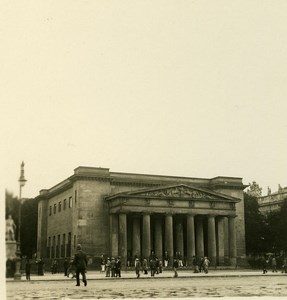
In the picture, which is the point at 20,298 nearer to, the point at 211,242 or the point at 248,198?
the point at 211,242

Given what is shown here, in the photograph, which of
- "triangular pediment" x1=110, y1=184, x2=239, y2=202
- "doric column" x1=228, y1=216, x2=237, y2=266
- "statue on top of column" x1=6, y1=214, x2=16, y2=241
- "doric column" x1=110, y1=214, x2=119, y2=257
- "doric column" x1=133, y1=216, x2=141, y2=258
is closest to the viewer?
"statue on top of column" x1=6, y1=214, x2=16, y2=241

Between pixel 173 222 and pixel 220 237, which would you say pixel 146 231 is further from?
pixel 220 237

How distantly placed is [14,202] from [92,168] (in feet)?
143

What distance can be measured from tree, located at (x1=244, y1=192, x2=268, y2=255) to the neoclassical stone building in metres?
5.00

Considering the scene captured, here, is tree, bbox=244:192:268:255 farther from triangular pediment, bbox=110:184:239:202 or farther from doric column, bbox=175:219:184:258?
doric column, bbox=175:219:184:258

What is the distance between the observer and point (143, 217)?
196 feet

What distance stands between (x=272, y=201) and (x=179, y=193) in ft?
67.5

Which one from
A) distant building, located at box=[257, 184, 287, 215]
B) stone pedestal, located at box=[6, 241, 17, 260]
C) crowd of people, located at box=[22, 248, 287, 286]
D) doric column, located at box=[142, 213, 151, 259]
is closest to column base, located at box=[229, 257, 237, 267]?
crowd of people, located at box=[22, 248, 287, 286]

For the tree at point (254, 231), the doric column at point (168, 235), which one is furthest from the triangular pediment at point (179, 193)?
the tree at point (254, 231)

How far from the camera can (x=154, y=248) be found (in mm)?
65562

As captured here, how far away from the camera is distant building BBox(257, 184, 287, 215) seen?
6794 cm

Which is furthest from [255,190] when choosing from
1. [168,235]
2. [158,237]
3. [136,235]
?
[136,235]

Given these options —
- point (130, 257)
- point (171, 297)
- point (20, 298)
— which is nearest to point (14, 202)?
point (20, 298)

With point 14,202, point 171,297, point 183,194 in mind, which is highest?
point 183,194
